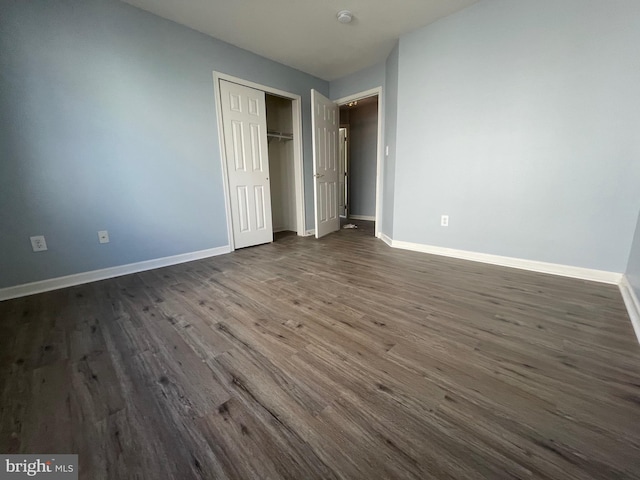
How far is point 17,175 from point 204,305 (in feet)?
5.82

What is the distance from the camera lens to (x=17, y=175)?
188 cm

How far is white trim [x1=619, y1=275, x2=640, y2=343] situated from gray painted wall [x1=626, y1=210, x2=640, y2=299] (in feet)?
0.12

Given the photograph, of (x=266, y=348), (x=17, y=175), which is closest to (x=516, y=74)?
(x=266, y=348)

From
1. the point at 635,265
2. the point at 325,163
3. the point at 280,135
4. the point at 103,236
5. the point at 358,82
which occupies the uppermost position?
the point at 358,82

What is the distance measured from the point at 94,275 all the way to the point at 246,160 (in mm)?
1989

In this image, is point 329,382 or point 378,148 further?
point 378,148

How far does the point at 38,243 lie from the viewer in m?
1.99

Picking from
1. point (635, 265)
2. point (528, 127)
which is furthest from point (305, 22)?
point (635, 265)

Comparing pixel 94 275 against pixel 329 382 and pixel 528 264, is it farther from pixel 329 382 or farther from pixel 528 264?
pixel 528 264

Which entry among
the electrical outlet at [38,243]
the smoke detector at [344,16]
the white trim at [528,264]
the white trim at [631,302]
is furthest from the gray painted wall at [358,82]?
the electrical outlet at [38,243]

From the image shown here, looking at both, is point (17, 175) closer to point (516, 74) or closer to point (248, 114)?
point (248, 114)

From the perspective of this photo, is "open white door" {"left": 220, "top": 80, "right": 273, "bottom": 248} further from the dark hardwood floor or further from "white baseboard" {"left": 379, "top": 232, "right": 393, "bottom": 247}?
"white baseboard" {"left": 379, "top": 232, "right": 393, "bottom": 247}

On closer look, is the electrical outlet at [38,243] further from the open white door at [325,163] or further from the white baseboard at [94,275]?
the open white door at [325,163]

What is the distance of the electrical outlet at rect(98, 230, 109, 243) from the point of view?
7.34ft
